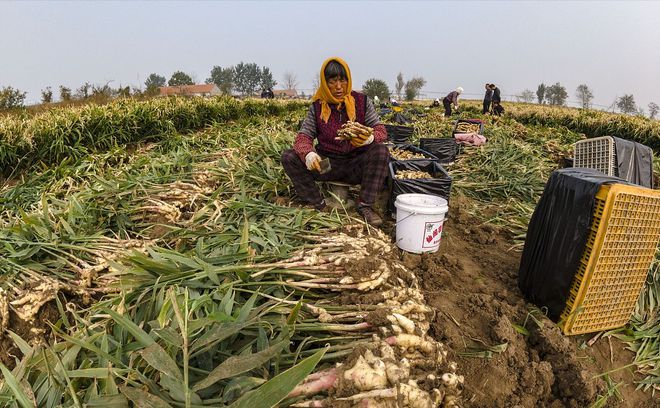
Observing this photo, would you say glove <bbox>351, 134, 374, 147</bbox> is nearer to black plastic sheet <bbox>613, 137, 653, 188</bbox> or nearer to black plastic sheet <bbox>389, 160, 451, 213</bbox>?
black plastic sheet <bbox>389, 160, 451, 213</bbox>

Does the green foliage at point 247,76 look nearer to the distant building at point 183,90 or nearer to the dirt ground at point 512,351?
the distant building at point 183,90

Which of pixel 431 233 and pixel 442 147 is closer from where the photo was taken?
pixel 431 233

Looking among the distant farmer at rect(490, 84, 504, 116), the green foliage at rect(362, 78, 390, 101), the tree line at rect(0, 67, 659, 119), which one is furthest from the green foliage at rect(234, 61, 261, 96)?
the distant farmer at rect(490, 84, 504, 116)

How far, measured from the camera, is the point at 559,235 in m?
1.59

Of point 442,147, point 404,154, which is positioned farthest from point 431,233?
point 442,147

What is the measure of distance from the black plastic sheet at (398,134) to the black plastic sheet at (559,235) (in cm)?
461

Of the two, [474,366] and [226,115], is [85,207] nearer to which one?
[474,366]

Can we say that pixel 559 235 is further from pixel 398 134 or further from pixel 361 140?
pixel 398 134

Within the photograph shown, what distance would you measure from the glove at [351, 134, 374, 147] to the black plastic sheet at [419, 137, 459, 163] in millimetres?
2400

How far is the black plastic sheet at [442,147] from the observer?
193 inches

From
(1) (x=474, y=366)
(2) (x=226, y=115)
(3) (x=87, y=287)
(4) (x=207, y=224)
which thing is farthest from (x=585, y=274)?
(2) (x=226, y=115)

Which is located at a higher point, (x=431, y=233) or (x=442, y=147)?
(x=442, y=147)

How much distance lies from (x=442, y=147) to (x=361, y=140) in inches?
106

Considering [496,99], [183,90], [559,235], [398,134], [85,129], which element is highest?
[183,90]
